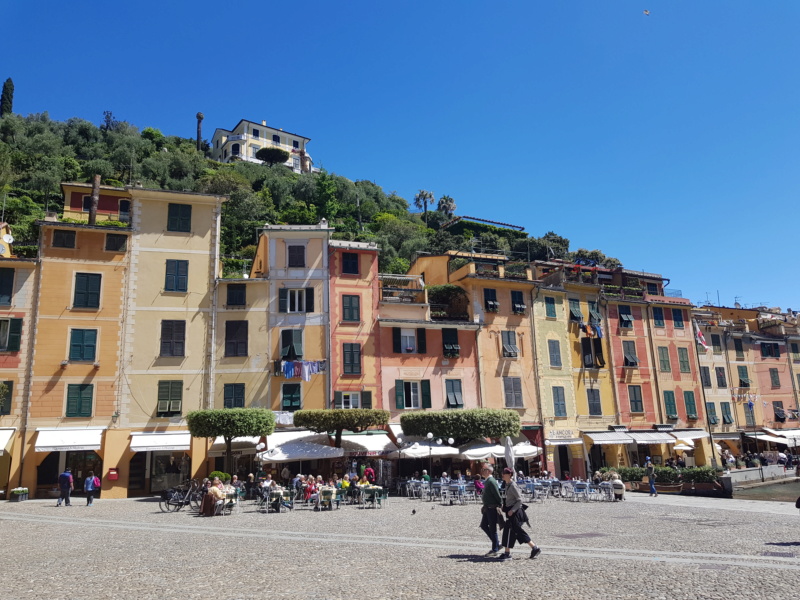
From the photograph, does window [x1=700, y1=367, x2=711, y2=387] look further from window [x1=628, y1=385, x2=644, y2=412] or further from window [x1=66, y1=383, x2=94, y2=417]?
window [x1=66, y1=383, x2=94, y2=417]

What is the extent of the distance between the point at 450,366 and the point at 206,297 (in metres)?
14.1

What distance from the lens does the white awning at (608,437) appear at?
38.3 meters

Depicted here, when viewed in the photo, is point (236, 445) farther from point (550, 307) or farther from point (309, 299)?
point (550, 307)

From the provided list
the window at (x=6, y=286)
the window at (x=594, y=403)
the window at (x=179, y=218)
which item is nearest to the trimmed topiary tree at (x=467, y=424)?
the window at (x=594, y=403)

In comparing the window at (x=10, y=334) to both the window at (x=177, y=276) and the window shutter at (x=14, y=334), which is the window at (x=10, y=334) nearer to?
the window shutter at (x=14, y=334)

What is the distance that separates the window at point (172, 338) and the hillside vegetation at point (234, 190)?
102ft

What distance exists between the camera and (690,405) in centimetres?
4344

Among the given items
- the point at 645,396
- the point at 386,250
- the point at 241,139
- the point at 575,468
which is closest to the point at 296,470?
the point at 575,468

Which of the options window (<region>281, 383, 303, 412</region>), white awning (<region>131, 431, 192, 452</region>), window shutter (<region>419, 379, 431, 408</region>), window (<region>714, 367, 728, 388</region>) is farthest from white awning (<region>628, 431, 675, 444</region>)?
white awning (<region>131, 431, 192, 452</region>)

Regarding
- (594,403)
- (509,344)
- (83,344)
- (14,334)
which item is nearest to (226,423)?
(83,344)

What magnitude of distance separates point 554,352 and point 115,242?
26501 millimetres

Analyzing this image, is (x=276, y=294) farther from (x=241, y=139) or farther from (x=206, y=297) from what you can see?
(x=241, y=139)

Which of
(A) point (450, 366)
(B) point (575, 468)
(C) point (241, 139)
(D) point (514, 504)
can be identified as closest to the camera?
(D) point (514, 504)

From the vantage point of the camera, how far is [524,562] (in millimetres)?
11047
